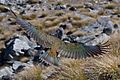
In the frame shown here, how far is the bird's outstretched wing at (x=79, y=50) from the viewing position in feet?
24.1

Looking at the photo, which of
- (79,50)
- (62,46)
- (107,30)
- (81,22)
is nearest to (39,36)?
(62,46)

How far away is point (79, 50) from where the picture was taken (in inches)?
298

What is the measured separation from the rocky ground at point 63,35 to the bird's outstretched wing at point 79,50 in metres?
1.23

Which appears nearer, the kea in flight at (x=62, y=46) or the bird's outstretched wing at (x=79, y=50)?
the bird's outstretched wing at (x=79, y=50)

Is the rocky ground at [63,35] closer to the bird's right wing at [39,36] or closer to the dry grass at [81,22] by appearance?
the dry grass at [81,22]

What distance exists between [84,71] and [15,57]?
597 centimetres

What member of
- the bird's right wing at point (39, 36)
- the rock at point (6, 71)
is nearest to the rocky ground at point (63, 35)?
the rock at point (6, 71)

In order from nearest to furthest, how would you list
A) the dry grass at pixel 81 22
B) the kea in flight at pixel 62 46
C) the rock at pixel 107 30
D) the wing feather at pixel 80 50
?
the wing feather at pixel 80 50 < the kea in flight at pixel 62 46 < the rock at pixel 107 30 < the dry grass at pixel 81 22

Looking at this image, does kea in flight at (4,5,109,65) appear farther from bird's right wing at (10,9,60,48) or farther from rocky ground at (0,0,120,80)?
rocky ground at (0,0,120,80)

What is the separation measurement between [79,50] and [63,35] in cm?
1026

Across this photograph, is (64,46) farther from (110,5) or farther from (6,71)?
(110,5)

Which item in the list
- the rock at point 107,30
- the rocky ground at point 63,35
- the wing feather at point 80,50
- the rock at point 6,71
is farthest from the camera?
the rock at point 107,30

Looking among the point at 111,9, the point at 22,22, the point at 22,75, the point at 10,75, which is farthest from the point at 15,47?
the point at 111,9

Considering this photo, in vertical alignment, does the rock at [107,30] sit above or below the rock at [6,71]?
below
